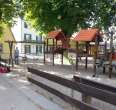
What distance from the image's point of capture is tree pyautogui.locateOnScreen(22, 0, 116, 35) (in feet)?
97.2

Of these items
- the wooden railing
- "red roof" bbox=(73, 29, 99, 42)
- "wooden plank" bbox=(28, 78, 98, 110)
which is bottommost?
"wooden plank" bbox=(28, 78, 98, 110)

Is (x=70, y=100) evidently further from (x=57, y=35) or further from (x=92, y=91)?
(x=57, y=35)

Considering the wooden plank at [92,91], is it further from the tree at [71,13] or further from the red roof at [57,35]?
the red roof at [57,35]

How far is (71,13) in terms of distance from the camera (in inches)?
1200

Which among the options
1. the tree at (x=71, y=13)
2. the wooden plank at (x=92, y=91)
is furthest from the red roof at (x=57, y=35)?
the wooden plank at (x=92, y=91)

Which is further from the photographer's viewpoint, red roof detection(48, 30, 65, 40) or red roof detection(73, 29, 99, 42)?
red roof detection(48, 30, 65, 40)

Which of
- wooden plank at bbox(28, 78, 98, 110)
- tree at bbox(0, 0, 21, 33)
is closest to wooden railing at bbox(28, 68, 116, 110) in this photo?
wooden plank at bbox(28, 78, 98, 110)

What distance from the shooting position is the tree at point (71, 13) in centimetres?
2963

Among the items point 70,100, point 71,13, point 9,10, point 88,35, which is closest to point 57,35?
point 71,13

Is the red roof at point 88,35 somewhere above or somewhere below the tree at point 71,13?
below

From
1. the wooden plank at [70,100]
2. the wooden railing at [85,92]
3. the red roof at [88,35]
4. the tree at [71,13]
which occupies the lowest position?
the wooden plank at [70,100]

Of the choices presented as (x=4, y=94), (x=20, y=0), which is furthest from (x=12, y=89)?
(x=20, y=0)

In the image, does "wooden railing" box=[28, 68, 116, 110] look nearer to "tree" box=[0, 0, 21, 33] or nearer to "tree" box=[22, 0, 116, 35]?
"tree" box=[22, 0, 116, 35]

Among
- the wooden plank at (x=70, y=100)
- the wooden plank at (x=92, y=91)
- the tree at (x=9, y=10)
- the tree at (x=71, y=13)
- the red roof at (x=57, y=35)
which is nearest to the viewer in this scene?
the wooden plank at (x=92, y=91)
